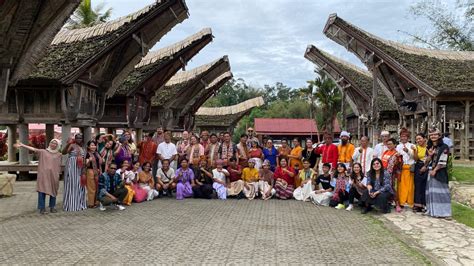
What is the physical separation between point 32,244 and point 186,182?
522 cm

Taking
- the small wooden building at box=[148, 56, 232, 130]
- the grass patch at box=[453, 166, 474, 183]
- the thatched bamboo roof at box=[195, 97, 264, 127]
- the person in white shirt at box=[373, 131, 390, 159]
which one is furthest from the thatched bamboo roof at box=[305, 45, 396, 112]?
the person in white shirt at box=[373, 131, 390, 159]

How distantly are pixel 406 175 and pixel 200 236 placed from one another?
4.80 metres

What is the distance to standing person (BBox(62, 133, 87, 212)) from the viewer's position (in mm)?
9328

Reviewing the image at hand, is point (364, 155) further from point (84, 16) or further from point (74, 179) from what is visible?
point (84, 16)

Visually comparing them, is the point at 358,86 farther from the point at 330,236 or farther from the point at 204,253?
the point at 204,253

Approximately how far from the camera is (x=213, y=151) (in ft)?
39.3

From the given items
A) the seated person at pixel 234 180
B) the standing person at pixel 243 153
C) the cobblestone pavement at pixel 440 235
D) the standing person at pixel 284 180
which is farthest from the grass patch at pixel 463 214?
the standing person at pixel 243 153

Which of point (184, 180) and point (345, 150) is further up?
point (345, 150)

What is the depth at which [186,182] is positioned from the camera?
447 inches

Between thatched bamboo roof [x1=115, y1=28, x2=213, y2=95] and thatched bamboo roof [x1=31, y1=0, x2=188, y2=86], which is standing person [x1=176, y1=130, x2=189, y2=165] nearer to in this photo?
thatched bamboo roof [x1=31, y1=0, x2=188, y2=86]

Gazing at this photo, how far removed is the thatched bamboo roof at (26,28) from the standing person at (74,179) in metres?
1.93

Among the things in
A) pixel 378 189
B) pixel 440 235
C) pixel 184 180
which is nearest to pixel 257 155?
pixel 184 180

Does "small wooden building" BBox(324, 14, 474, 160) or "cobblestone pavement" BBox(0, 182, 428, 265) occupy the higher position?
"small wooden building" BBox(324, 14, 474, 160)

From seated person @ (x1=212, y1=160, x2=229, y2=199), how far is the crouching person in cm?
246
